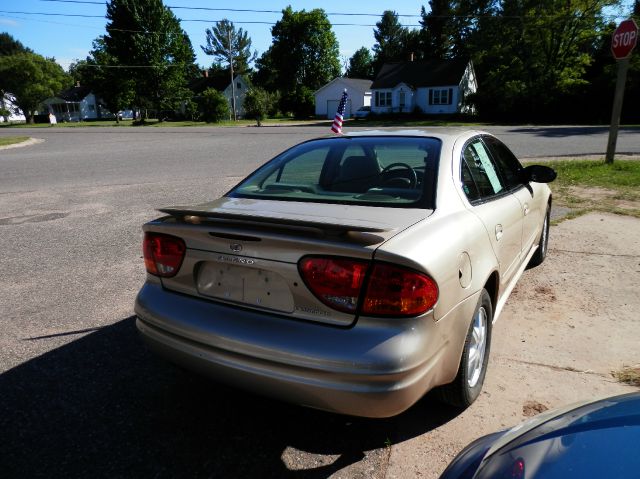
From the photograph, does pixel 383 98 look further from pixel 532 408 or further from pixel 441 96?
pixel 532 408

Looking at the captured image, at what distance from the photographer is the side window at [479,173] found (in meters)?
3.00

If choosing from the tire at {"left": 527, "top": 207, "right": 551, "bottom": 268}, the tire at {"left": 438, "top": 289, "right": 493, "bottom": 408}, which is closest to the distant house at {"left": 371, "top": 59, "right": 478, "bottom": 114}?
the tire at {"left": 527, "top": 207, "right": 551, "bottom": 268}

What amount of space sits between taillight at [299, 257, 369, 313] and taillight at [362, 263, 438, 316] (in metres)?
0.05

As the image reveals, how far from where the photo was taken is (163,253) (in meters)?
2.62

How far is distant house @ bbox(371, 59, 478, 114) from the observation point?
1951 inches

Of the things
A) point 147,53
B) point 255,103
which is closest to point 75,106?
point 147,53

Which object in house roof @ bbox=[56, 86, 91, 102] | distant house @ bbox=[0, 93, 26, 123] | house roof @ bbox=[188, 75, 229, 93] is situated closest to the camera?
house roof @ bbox=[188, 75, 229, 93]

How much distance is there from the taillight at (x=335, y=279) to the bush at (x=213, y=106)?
51351 mm

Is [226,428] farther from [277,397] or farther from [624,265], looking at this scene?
[624,265]

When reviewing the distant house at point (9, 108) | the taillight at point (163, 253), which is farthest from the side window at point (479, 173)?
the distant house at point (9, 108)

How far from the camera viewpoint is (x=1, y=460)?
2371 millimetres

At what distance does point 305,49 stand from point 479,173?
2977 inches

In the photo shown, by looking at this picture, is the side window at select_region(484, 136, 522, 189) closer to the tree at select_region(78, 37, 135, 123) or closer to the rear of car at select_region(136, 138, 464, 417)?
the rear of car at select_region(136, 138, 464, 417)

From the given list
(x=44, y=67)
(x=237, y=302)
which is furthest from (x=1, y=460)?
(x=44, y=67)
